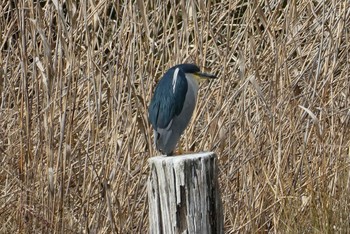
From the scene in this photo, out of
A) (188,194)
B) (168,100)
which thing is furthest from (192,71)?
(188,194)

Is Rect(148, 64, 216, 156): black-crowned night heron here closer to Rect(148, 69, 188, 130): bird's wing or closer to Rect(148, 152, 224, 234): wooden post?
Rect(148, 69, 188, 130): bird's wing

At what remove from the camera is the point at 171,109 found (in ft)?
7.69

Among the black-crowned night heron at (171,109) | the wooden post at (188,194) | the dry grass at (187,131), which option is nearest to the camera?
the wooden post at (188,194)

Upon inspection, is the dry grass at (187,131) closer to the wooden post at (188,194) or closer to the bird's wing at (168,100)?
the bird's wing at (168,100)

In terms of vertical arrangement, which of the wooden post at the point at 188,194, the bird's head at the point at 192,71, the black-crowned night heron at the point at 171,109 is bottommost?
the wooden post at the point at 188,194

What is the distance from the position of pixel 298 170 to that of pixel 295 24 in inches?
22.3

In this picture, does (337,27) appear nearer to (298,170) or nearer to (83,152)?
(298,170)

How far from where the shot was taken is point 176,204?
6.12 ft

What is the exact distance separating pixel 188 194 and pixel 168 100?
0.55 m

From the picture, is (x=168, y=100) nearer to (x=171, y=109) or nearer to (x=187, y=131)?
(x=171, y=109)

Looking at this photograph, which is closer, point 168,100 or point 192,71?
point 168,100

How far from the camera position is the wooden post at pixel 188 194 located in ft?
6.07

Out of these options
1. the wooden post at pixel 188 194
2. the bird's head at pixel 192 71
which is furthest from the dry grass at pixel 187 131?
the wooden post at pixel 188 194

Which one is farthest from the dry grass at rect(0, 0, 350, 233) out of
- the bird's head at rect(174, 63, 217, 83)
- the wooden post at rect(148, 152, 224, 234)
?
the wooden post at rect(148, 152, 224, 234)
